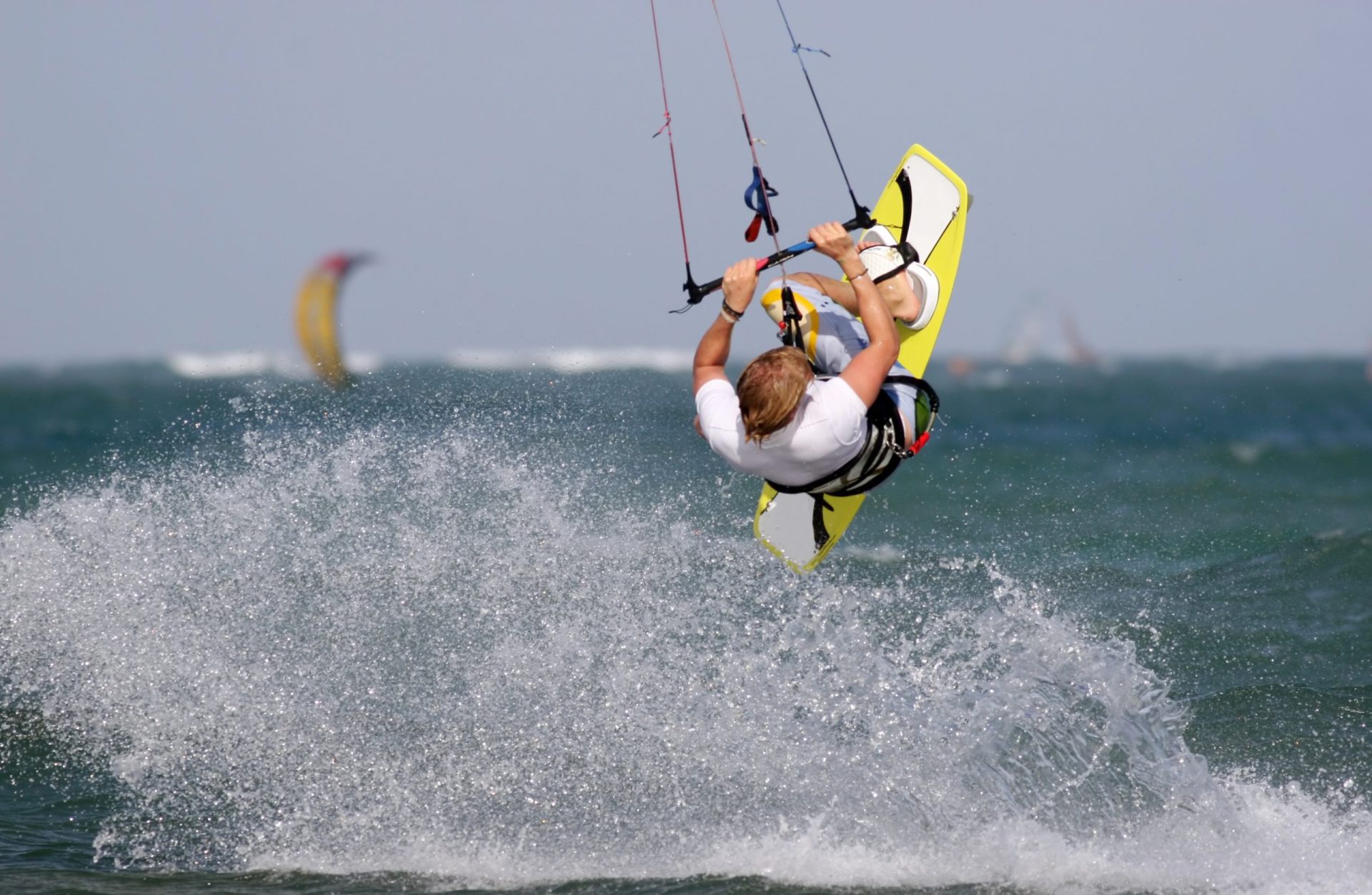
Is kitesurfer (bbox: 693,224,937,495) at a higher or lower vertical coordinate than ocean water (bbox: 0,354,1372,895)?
higher

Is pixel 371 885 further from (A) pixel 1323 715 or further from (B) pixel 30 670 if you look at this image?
(A) pixel 1323 715

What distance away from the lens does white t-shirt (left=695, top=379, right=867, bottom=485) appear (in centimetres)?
439

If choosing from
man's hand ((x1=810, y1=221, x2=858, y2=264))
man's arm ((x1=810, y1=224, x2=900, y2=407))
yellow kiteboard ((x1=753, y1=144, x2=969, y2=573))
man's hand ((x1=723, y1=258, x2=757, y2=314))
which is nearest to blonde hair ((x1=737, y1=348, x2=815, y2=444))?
man's arm ((x1=810, y1=224, x2=900, y2=407))

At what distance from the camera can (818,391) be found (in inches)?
176

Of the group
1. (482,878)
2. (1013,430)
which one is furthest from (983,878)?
(1013,430)

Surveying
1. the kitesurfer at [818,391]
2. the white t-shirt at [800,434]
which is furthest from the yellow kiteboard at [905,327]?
the white t-shirt at [800,434]

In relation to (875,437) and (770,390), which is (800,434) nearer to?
(770,390)

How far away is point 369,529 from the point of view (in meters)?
7.27

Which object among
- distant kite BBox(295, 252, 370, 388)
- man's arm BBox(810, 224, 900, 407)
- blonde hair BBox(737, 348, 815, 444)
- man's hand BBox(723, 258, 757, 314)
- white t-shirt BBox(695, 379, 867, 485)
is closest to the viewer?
blonde hair BBox(737, 348, 815, 444)

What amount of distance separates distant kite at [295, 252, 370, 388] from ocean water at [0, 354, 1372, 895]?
4.53 meters

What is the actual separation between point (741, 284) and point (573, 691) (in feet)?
7.09

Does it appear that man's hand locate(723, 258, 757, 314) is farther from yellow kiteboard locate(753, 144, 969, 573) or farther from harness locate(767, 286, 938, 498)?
yellow kiteboard locate(753, 144, 969, 573)

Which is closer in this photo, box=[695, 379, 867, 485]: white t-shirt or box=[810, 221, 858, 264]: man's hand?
box=[695, 379, 867, 485]: white t-shirt

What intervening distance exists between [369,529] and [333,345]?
23.1 feet
